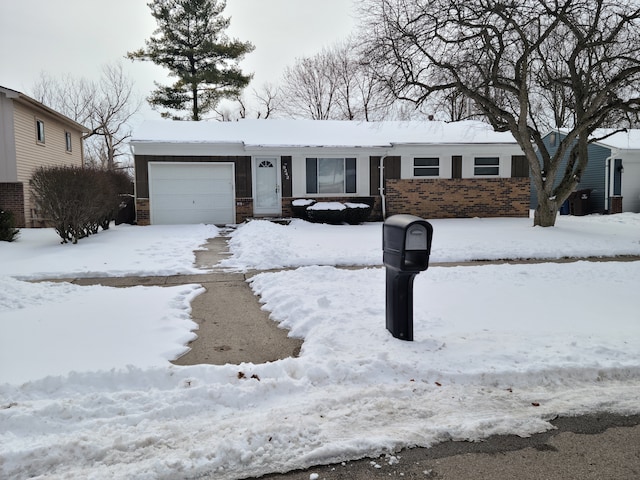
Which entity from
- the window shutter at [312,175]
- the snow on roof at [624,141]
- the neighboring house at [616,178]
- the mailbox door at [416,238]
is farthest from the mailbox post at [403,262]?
the snow on roof at [624,141]

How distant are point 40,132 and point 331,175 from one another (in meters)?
12.6

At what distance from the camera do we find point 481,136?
2002cm

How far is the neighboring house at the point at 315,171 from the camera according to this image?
58.0 ft

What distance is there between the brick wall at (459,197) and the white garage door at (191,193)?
20.6ft

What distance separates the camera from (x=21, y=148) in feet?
61.0

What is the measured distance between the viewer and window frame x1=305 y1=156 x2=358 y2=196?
61.1ft

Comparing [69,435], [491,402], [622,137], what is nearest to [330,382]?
[491,402]

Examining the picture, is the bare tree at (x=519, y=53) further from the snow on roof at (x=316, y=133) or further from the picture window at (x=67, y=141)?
the picture window at (x=67, y=141)

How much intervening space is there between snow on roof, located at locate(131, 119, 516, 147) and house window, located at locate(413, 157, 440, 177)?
72 centimetres

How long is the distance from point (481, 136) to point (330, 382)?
18.4 m

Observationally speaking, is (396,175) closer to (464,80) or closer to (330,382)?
(464,80)

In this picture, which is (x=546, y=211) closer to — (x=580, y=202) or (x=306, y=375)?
(x=580, y=202)

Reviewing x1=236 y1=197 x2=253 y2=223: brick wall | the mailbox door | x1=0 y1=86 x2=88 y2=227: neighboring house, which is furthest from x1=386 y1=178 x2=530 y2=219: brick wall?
the mailbox door

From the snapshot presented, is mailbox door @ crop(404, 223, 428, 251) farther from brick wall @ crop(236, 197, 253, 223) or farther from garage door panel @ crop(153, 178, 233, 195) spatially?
garage door panel @ crop(153, 178, 233, 195)
